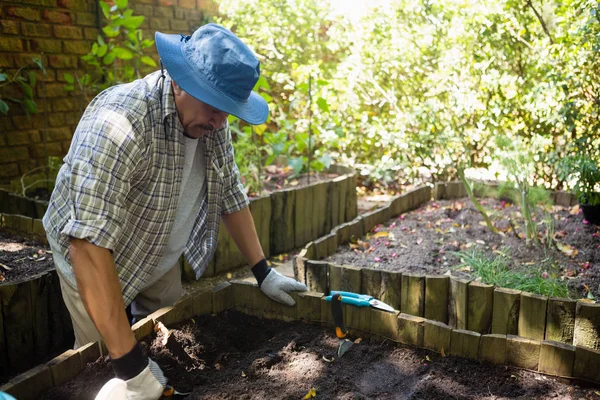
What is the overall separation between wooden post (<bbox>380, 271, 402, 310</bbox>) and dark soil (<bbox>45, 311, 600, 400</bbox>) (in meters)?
Result: 0.55

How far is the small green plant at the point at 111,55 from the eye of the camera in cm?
395

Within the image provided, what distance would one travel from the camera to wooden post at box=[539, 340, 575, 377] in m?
1.75

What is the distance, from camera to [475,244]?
3.32m

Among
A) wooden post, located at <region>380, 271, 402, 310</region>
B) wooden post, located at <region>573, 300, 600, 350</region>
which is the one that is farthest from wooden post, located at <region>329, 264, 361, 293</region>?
wooden post, located at <region>573, 300, 600, 350</region>

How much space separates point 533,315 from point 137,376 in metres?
1.63

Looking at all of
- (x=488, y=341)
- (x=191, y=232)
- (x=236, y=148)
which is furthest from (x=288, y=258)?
(x=488, y=341)

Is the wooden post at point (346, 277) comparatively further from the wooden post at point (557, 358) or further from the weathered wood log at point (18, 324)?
the weathered wood log at point (18, 324)

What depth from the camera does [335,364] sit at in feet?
6.37

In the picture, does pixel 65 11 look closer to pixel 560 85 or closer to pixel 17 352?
pixel 17 352

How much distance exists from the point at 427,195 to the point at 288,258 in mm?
1311

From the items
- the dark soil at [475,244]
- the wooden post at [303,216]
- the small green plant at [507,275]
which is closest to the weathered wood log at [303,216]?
the wooden post at [303,216]

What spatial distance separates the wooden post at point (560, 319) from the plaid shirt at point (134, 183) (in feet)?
4.49

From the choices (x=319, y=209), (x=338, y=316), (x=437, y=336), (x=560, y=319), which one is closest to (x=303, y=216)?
(x=319, y=209)

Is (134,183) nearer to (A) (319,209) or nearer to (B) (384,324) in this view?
(B) (384,324)
